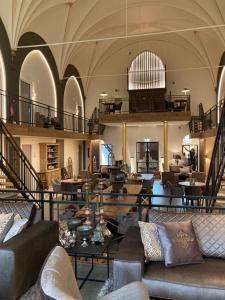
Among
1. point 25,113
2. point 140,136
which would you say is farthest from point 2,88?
point 140,136

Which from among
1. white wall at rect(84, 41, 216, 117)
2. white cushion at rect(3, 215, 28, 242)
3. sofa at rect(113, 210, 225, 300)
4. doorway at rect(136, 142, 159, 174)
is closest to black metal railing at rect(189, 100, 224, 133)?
white wall at rect(84, 41, 216, 117)

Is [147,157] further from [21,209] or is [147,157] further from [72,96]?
[21,209]

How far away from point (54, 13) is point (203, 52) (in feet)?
27.8

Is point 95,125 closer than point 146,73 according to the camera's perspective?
No

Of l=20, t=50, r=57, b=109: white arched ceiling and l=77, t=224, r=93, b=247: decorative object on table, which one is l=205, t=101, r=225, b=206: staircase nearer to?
l=77, t=224, r=93, b=247: decorative object on table

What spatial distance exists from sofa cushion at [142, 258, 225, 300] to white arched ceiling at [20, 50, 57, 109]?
394 inches

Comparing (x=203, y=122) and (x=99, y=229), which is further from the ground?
(x=203, y=122)

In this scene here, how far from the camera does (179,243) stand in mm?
2781

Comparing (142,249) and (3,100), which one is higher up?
(3,100)

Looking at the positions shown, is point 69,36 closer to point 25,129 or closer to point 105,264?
point 25,129

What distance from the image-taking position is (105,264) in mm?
3703

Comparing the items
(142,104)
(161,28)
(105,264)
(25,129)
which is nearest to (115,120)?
(142,104)

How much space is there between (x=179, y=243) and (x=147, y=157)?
15515 millimetres

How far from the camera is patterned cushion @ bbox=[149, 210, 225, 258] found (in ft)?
9.41
